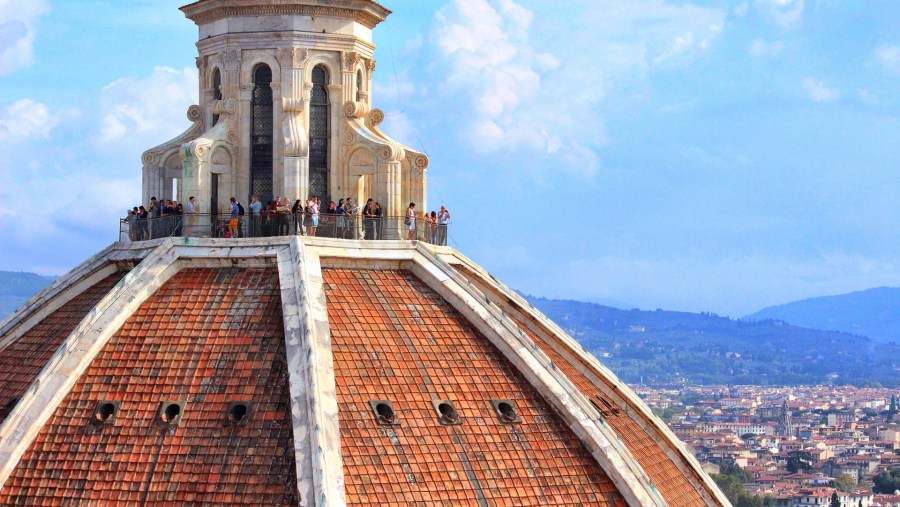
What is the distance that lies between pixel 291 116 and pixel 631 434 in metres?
9.05

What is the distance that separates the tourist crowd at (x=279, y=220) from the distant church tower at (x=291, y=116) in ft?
0.98

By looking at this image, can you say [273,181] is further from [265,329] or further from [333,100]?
[265,329]

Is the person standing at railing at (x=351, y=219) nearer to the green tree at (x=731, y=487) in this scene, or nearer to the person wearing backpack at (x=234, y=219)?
the person wearing backpack at (x=234, y=219)

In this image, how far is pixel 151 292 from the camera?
3550cm

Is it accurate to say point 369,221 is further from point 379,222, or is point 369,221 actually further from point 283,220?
point 283,220

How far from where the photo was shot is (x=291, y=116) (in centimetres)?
3766

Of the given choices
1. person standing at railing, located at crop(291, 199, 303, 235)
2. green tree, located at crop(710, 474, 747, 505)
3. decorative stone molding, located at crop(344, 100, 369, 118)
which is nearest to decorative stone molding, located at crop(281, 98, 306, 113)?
decorative stone molding, located at crop(344, 100, 369, 118)

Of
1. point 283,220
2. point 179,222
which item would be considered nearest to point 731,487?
point 179,222

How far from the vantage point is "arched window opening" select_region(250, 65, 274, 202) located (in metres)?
38.1

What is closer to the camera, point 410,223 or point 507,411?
point 507,411

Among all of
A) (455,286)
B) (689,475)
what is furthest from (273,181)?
(689,475)

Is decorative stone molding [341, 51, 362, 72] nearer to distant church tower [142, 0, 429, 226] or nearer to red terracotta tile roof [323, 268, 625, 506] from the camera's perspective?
distant church tower [142, 0, 429, 226]

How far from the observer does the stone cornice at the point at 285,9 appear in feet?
124

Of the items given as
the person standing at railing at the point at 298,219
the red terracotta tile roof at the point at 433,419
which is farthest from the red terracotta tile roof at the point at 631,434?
the person standing at railing at the point at 298,219
